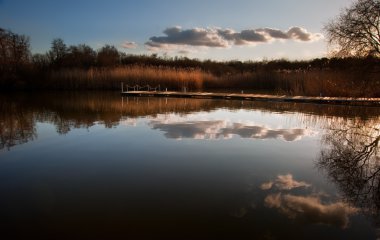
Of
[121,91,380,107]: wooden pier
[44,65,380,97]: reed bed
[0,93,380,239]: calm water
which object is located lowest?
[0,93,380,239]: calm water

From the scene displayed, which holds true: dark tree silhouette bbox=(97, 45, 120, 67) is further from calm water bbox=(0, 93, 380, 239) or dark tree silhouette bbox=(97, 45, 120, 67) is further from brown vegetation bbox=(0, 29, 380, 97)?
calm water bbox=(0, 93, 380, 239)

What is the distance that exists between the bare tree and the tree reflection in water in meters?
6.18

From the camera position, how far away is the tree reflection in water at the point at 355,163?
414cm

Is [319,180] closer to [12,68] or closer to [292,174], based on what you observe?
[292,174]

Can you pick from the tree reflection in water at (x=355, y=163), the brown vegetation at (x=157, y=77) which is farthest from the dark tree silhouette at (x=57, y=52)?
the tree reflection in water at (x=355, y=163)

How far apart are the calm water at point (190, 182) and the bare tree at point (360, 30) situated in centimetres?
625

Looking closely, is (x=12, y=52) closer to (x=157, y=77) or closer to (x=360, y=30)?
(x=157, y=77)

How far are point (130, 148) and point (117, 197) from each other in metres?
2.56

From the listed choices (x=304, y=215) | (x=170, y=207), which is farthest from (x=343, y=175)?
(x=170, y=207)

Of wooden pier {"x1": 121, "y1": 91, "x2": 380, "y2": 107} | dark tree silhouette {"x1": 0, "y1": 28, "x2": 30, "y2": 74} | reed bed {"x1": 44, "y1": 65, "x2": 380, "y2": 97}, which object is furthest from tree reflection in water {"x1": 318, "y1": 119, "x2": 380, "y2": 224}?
dark tree silhouette {"x1": 0, "y1": 28, "x2": 30, "y2": 74}

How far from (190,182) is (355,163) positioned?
291 cm

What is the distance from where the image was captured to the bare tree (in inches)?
513

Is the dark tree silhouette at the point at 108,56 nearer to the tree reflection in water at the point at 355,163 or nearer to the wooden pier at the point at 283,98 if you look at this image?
the wooden pier at the point at 283,98

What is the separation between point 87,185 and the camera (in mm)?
4492
